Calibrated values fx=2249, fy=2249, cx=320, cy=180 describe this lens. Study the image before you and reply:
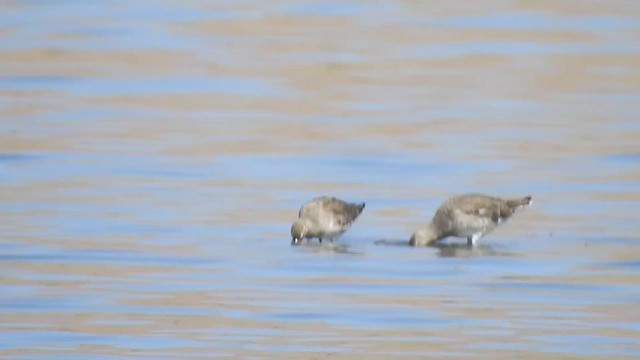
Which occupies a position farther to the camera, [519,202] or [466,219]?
[519,202]

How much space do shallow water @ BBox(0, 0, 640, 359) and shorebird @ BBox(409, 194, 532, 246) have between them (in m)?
0.12

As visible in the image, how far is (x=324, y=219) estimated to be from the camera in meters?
13.3

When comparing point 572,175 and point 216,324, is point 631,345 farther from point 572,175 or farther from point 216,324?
point 572,175

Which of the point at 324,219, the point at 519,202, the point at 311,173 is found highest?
the point at 311,173

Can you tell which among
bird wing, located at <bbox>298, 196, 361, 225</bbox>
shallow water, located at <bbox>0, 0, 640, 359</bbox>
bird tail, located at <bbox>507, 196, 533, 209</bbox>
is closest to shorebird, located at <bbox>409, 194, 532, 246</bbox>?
bird tail, located at <bbox>507, 196, 533, 209</bbox>

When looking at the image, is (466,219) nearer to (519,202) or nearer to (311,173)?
(519,202)

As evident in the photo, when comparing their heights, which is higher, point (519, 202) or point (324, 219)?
point (519, 202)

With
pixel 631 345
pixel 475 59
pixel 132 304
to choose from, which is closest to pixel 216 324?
pixel 132 304

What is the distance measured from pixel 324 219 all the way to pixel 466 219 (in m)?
0.84

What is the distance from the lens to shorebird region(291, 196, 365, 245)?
13.3m

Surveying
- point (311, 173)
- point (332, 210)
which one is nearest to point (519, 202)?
point (332, 210)

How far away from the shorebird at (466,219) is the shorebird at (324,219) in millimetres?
457

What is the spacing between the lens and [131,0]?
90.2ft

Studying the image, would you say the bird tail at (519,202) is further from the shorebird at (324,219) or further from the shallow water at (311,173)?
the shorebird at (324,219)
